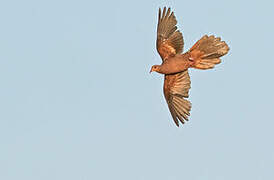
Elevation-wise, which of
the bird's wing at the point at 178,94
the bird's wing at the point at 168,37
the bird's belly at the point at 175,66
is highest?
the bird's wing at the point at 168,37

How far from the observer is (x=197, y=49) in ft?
69.6

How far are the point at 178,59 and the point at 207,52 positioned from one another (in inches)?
48.2

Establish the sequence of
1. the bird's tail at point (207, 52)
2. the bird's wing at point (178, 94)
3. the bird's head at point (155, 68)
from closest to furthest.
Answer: the bird's tail at point (207, 52) < the bird's head at point (155, 68) < the bird's wing at point (178, 94)

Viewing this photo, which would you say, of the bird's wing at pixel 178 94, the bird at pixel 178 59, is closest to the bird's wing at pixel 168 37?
the bird at pixel 178 59

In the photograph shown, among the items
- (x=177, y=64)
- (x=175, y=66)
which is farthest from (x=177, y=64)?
(x=175, y=66)

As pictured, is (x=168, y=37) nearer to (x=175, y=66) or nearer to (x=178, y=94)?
(x=175, y=66)

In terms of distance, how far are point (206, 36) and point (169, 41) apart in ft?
→ 6.21

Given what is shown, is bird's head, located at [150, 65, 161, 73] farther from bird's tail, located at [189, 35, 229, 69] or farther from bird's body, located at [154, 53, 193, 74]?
bird's tail, located at [189, 35, 229, 69]

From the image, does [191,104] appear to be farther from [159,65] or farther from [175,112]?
[159,65]

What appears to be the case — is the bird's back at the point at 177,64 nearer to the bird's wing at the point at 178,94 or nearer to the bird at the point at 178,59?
the bird at the point at 178,59

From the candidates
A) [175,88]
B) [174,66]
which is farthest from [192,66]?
[175,88]

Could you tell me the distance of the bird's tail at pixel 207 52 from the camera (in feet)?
68.0

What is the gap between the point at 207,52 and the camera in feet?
69.0

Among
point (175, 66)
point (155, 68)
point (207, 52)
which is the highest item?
point (207, 52)
